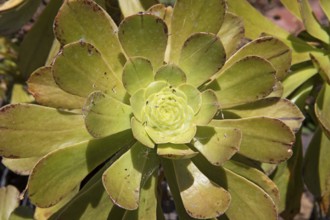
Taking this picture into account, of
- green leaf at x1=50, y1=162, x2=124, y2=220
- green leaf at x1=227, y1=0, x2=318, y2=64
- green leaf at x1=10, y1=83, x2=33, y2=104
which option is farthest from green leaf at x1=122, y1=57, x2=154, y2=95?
green leaf at x1=10, y1=83, x2=33, y2=104

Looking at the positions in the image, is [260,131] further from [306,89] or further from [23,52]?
[23,52]

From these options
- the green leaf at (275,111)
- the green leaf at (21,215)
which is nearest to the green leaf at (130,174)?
the green leaf at (275,111)

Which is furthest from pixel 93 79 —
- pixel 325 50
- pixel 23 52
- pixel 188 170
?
pixel 325 50

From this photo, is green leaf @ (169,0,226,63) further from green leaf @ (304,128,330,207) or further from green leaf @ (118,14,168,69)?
green leaf @ (304,128,330,207)

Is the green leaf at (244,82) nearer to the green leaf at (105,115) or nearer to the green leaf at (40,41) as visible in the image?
the green leaf at (105,115)

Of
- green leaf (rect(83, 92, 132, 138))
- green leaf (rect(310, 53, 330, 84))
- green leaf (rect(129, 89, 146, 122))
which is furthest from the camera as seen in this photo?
green leaf (rect(310, 53, 330, 84))

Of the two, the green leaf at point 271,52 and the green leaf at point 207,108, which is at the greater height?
the green leaf at point 271,52
